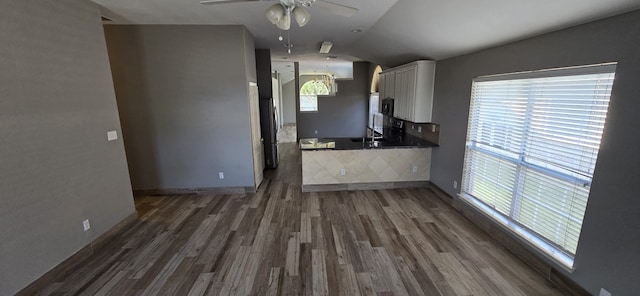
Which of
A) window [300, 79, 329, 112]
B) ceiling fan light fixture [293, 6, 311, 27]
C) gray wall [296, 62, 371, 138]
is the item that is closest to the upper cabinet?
ceiling fan light fixture [293, 6, 311, 27]

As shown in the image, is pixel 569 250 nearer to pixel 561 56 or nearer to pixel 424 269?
pixel 424 269

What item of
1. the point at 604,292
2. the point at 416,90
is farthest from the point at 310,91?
Answer: the point at 604,292

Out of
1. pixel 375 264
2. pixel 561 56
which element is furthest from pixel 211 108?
pixel 561 56

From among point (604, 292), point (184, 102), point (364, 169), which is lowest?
point (604, 292)

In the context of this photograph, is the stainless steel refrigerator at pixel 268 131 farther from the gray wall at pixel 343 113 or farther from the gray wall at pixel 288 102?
the gray wall at pixel 288 102

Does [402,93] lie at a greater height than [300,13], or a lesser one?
lesser

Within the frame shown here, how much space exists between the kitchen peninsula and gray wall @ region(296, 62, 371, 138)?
4216 millimetres

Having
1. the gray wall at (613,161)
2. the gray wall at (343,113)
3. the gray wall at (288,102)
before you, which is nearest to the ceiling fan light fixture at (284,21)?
the gray wall at (613,161)

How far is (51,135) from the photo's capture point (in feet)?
7.40

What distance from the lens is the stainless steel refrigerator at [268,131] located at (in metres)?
5.40

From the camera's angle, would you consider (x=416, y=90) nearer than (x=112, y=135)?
No

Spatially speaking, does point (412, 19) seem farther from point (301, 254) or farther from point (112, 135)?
point (112, 135)

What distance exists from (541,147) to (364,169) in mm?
2480

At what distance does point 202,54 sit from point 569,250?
189 inches
